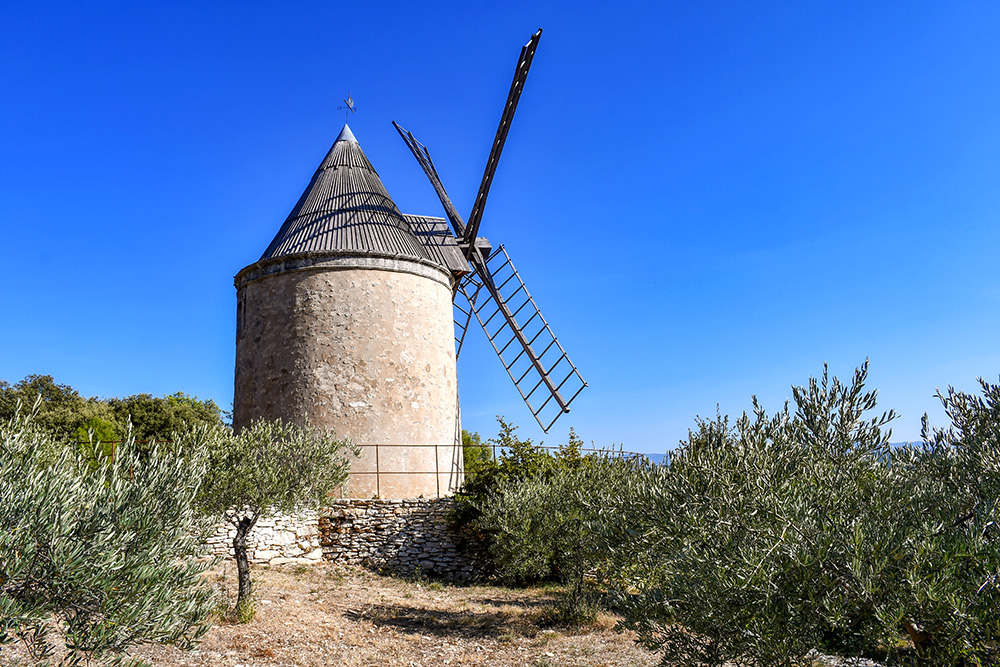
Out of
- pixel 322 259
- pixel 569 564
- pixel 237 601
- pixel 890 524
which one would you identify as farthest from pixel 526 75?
pixel 890 524

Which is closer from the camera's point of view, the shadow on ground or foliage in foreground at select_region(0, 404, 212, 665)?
foliage in foreground at select_region(0, 404, 212, 665)

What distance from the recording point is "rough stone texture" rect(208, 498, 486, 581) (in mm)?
12336

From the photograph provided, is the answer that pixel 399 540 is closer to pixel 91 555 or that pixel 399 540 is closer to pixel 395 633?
pixel 395 633

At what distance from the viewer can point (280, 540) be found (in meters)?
12.1

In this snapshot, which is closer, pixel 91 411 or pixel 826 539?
pixel 826 539

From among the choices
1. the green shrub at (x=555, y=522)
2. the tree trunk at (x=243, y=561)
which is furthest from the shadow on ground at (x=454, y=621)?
the tree trunk at (x=243, y=561)

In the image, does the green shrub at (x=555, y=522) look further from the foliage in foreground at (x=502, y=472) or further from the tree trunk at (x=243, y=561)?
the tree trunk at (x=243, y=561)

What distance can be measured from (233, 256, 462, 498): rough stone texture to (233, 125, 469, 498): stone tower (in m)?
0.02

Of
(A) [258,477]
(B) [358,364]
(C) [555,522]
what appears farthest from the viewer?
(B) [358,364]

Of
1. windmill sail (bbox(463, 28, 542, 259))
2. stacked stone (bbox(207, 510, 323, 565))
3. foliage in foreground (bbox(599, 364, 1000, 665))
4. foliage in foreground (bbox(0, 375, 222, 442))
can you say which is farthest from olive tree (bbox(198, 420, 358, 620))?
foliage in foreground (bbox(0, 375, 222, 442))

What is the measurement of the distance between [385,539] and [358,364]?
11.2ft

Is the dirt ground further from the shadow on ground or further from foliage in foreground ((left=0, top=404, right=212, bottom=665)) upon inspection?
foliage in foreground ((left=0, top=404, right=212, bottom=665))

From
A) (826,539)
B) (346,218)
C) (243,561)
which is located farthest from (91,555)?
(346,218)

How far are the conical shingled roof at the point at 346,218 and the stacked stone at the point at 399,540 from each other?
5.18 meters
